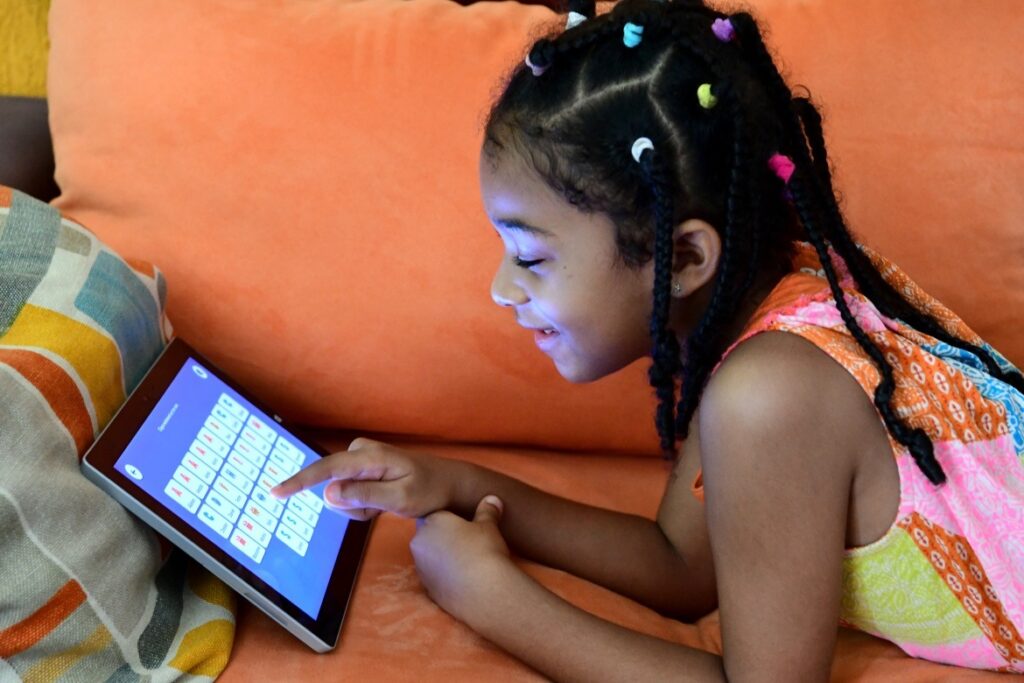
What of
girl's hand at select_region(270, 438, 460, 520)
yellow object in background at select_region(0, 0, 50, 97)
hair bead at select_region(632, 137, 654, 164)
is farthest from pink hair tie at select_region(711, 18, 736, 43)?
yellow object in background at select_region(0, 0, 50, 97)

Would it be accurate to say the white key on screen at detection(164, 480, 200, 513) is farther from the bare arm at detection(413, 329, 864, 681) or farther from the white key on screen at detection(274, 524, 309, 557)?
the bare arm at detection(413, 329, 864, 681)

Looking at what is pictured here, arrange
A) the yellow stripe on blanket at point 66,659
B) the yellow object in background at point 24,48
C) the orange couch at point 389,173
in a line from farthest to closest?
1. the yellow object in background at point 24,48
2. the orange couch at point 389,173
3. the yellow stripe on blanket at point 66,659

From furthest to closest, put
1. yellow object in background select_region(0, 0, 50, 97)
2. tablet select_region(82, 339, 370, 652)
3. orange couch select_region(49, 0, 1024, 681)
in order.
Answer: yellow object in background select_region(0, 0, 50, 97), orange couch select_region(49, 0, 1024, 681), tablet select_region(82, 339, 370, 652)

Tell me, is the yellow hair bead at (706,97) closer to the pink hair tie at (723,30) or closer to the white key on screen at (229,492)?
the pink hair tie at (723,30)

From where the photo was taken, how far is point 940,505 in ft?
2.76

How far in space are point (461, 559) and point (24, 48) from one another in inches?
36.4

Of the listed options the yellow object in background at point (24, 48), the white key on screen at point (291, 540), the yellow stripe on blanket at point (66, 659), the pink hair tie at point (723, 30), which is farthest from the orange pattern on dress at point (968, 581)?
the yellow object in background at point (24, 48)

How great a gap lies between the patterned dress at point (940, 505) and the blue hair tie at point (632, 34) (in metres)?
0.23

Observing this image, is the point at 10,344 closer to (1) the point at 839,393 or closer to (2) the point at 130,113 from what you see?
(2) the point at 130,113

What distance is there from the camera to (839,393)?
798 mm

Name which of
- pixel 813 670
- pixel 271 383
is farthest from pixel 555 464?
pixel 813 670

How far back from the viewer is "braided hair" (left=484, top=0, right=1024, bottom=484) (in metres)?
0.79

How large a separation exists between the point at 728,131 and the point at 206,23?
614mm

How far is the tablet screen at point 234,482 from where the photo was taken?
88 cm
